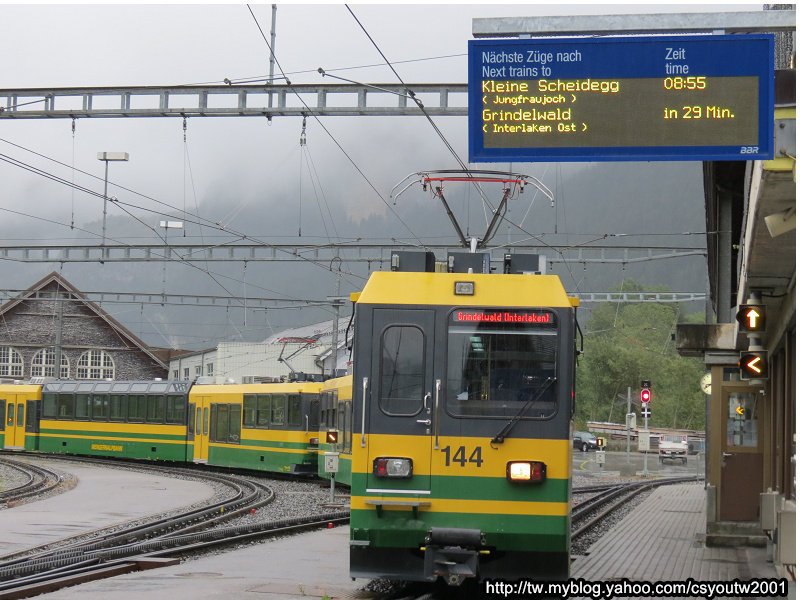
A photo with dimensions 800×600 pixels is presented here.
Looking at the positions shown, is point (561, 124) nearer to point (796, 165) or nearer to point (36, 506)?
point (796, 165)

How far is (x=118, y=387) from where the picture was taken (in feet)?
128

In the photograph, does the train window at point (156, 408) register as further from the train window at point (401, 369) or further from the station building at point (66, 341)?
the station building at point (66, 341)

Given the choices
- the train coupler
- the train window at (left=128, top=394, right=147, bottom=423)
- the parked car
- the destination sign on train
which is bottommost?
the parked car

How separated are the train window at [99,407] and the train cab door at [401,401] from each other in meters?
30.1

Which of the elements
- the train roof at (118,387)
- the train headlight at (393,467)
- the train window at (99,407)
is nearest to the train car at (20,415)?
the train roof at (118,387)

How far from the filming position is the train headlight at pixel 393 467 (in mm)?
10351

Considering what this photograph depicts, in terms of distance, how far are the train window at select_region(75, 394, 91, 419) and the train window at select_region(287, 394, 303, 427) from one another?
11.5m

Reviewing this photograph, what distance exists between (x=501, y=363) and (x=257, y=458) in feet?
74.7

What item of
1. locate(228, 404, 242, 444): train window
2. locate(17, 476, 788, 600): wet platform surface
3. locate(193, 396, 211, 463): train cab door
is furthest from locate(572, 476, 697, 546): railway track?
locate(193, 396, 211, 463): train cab door

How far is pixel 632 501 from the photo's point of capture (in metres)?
28.6

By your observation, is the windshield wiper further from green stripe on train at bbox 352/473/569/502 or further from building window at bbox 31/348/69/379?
building window at bbox 31/348/69/379

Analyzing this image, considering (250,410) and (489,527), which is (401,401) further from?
(250,410)

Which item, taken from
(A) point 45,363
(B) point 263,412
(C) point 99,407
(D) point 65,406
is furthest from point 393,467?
(A) point 45,363

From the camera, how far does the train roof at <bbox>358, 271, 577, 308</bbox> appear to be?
10.7 metres
